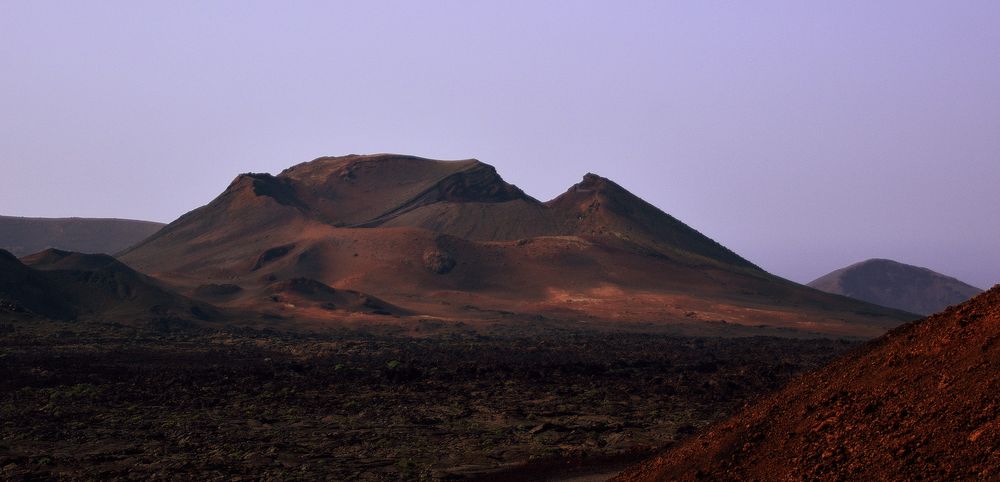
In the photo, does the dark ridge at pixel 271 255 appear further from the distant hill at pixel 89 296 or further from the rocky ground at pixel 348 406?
the rocky ground at pixel 348 406

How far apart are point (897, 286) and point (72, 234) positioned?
135m

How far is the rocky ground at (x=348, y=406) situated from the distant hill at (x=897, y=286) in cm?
12023

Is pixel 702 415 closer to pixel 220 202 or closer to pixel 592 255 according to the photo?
pixel 592 255

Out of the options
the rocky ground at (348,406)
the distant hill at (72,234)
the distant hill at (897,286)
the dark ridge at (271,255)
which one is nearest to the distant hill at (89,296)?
the rocky ground at (348,406)

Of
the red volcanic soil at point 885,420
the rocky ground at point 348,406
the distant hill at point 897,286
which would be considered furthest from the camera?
the distant hill at point 897,286

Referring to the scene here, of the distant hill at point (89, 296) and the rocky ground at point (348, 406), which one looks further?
the distant hill at point (89, 296)

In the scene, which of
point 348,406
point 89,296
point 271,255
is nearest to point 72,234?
point 271,255

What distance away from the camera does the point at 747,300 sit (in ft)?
274

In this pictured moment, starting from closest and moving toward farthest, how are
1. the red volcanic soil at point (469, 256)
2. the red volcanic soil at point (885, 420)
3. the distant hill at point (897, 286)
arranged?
the red volcanic soil at point (885, 420)
the red volcanic soil at point (469, 256)
the distant hill at point (897, 286)

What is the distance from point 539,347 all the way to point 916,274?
13622cm

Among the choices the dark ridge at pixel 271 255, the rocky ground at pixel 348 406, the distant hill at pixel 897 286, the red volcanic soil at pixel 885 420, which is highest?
the distant hill at pixel 897 286

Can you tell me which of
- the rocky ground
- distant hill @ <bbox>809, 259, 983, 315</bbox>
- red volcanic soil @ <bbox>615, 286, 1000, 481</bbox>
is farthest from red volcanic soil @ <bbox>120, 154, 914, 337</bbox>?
distant hill @ <bbox>809, 259, 983, 315</bbox>

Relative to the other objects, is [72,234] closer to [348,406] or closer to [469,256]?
[469,256]

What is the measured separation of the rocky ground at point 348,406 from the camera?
19.1 m
